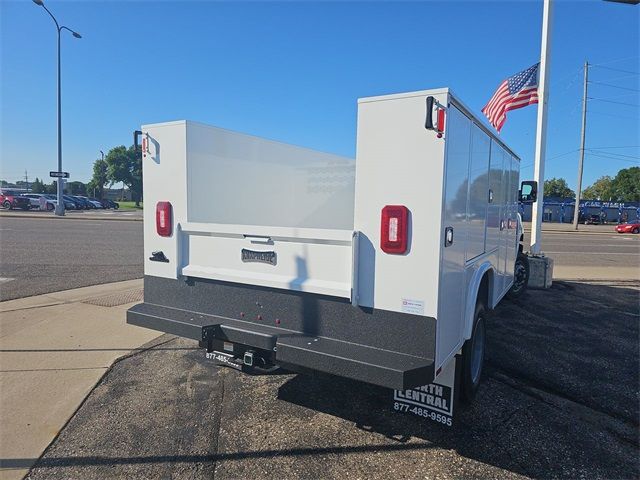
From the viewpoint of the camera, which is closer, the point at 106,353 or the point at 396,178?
the point at 396,178

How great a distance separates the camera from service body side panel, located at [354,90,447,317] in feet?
8.55

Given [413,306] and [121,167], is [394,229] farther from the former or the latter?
[121,167]

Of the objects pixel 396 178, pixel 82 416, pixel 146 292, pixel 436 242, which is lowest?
pixel 82 416

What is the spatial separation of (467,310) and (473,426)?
93 centimetres

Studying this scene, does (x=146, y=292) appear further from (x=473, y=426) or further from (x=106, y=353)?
(x=473, y=426)

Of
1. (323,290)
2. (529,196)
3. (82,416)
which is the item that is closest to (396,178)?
(323,290)

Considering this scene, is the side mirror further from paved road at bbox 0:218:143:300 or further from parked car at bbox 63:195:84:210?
parked car at bbox 63:195:84:210

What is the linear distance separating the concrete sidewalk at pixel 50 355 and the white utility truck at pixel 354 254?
3.14ft

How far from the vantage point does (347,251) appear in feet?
9.64

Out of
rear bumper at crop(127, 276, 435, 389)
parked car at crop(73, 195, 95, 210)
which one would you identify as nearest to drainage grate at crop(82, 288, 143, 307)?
rear bumper at crop(127, 276, 435, 389)

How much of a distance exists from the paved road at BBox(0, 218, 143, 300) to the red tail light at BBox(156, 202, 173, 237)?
4898 millimetres

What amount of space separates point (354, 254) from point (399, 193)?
0.50m

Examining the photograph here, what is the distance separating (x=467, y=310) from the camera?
3.33 m

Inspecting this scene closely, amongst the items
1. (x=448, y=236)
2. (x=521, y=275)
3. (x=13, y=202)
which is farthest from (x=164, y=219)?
(x=13, y=202)
